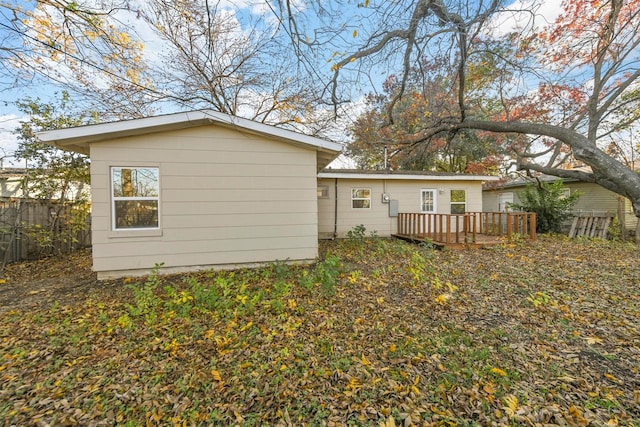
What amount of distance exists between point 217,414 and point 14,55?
6.37 m

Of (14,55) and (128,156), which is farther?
(128,156)

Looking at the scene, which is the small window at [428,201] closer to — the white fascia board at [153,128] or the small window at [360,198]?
the small window at [360,198]

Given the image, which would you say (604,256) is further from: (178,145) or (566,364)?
(178,145)

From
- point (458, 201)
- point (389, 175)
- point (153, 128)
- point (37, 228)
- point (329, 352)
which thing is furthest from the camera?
point (458, 201)

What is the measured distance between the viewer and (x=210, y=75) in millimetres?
9383

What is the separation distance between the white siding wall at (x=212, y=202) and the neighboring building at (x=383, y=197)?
11.7 ft

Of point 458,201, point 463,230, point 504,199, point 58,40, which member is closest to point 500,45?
point 463,230

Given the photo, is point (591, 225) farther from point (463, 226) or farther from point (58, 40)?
point (58, 40)

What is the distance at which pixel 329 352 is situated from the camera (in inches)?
104

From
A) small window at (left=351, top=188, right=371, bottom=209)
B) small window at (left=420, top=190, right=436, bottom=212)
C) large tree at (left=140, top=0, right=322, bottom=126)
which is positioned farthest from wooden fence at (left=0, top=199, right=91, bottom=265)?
small window at (left=420, top=190, right=436, bottom=212)

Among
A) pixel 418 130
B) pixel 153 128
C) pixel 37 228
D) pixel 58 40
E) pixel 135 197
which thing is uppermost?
pixel 58 40

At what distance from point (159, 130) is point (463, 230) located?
380 inches

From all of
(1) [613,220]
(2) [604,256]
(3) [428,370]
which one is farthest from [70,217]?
(1) [613,220]

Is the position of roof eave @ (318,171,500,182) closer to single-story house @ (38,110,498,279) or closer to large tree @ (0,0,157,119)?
single-story house @ (38,110,498,279)
